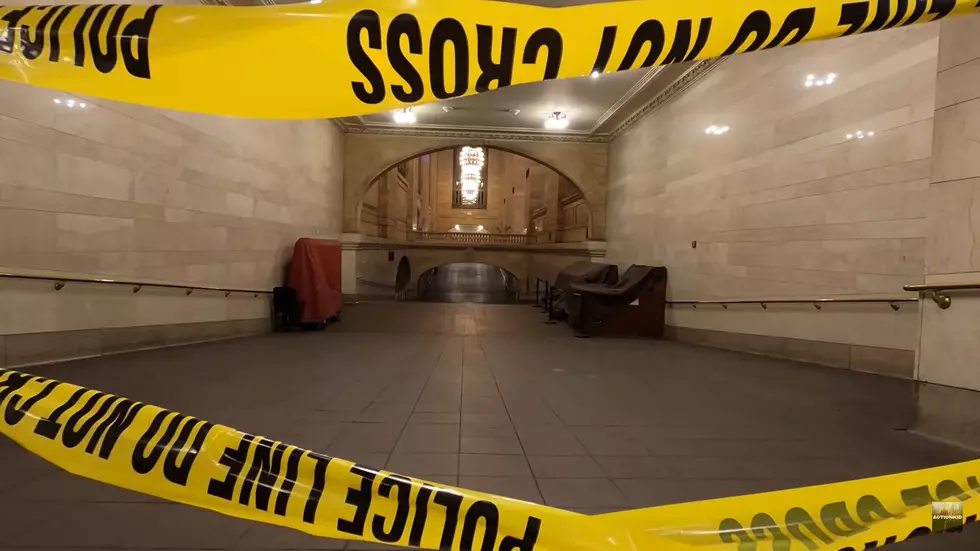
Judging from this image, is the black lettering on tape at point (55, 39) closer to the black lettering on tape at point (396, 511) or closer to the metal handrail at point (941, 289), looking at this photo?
the black lettering on tape at point (396, 511)

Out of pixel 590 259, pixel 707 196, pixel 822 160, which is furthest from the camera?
pixel 590 259

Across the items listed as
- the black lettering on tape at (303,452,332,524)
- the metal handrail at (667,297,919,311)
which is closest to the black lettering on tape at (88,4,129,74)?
the black lettering on tape at (303,452,332,524)

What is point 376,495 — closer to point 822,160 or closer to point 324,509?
point 324,509

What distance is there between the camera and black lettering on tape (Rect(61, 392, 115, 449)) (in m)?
1.21

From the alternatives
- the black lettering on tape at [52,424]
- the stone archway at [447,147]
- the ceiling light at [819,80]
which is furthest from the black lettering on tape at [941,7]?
the stone archway at [447,147]

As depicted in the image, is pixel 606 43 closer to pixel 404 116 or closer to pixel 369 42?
pixel 369 42

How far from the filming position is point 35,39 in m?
1.25

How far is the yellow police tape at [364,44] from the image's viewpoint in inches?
45.8

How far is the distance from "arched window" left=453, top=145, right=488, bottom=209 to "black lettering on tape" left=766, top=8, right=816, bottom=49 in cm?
2874

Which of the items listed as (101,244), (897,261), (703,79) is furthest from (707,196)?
(101,244)

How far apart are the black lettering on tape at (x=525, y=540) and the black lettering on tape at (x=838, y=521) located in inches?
29.3

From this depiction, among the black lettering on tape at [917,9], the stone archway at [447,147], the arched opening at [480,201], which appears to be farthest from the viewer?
the arched opening at [480,201]

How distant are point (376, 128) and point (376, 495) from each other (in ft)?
35.4

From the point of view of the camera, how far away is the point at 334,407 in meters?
3.18
